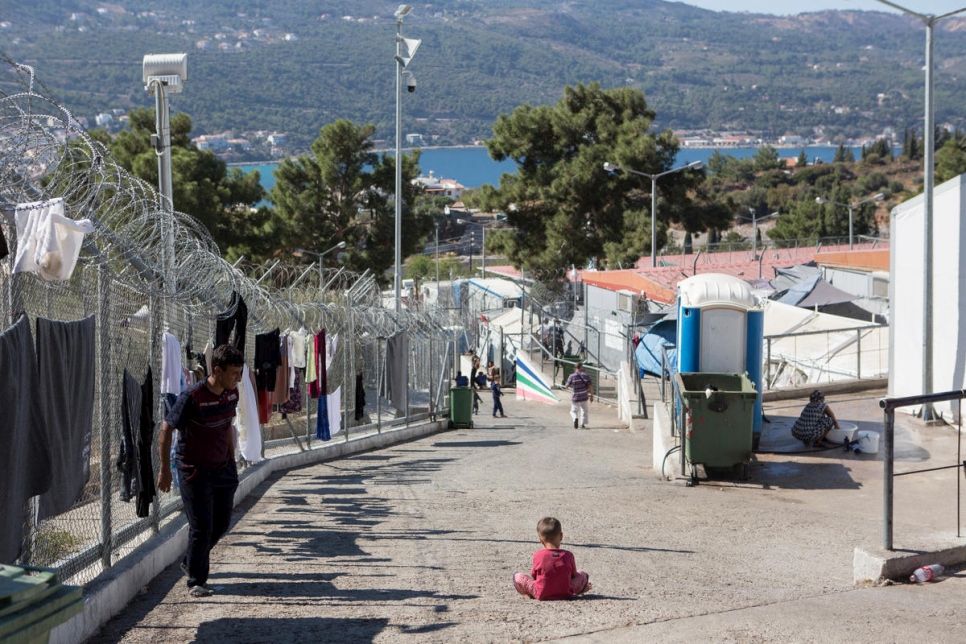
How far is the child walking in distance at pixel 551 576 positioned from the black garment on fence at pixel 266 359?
500cm

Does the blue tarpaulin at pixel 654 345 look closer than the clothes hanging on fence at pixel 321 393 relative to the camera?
No

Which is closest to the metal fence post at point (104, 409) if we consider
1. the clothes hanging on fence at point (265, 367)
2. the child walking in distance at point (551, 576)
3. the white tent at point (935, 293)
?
the child walking in distance at point (551, 576)

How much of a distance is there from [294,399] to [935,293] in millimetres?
9500

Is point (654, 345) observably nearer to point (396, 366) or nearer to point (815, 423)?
point (396, 366)

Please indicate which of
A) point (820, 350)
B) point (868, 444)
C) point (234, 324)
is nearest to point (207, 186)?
point (820, 350)

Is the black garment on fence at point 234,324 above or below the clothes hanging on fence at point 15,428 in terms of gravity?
above

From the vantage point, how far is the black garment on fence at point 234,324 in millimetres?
Result: 9562

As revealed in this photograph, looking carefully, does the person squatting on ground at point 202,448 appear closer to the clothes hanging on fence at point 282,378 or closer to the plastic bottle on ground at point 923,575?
the plastic bottle on ground at point 923,575

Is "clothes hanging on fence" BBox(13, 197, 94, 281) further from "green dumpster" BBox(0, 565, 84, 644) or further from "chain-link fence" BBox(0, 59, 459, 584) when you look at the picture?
"green dumpster" BBox(0, 565, 84, 644)

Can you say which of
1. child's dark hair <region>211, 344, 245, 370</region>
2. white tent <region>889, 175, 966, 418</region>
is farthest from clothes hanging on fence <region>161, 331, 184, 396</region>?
white tent <region>889, 175, 966, 418</region>

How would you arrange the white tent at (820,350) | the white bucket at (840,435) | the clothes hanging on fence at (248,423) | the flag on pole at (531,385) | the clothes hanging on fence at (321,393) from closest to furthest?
the clothes hanging on fence at (248,423)
the clothes hanging on fence at (321,393)
the white bucket at (840,435)
the white tent at (820,350)
the flag on pole at (531,385)

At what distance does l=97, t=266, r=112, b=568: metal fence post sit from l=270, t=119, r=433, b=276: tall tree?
41.0m

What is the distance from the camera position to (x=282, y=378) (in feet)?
39.5

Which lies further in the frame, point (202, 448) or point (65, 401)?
point (202, 448)
